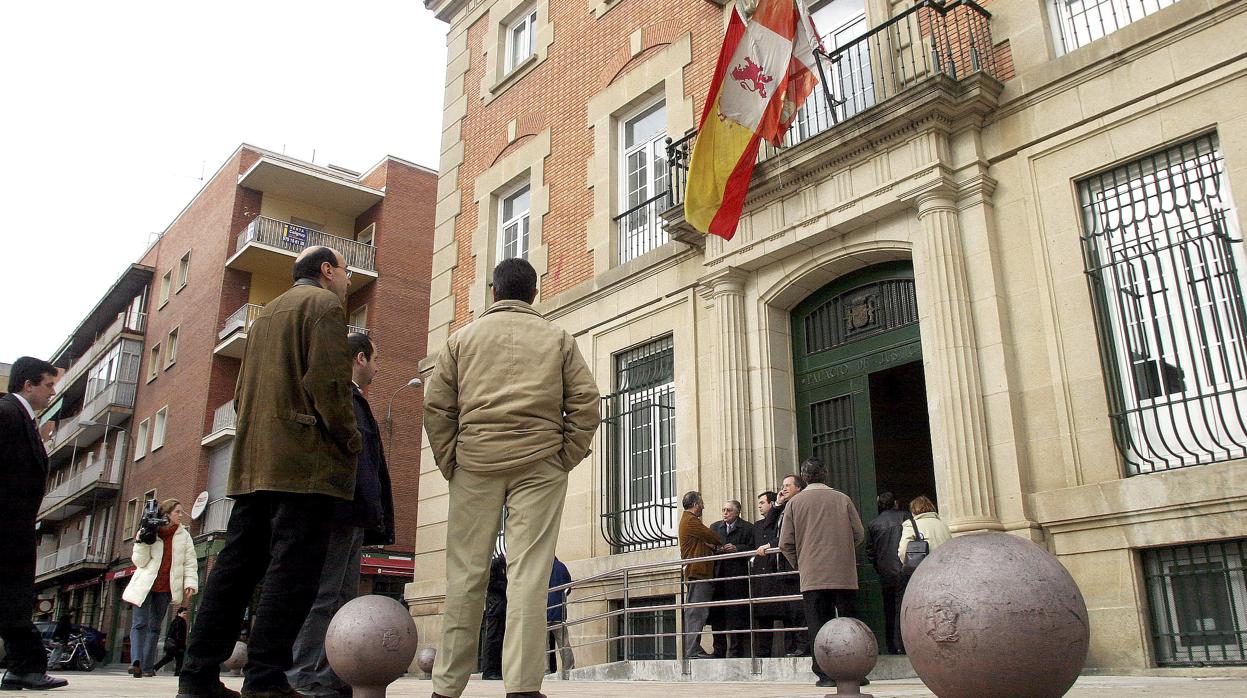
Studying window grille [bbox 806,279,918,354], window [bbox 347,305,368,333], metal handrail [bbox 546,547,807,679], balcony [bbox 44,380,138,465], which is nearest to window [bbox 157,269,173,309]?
balcony [bbox 44,380,138,465]

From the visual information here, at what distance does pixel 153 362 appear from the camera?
117ft

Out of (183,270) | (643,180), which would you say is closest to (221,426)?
(183,270)

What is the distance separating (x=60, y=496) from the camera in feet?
134

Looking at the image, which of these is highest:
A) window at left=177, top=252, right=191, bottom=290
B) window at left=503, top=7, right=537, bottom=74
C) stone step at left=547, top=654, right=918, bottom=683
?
window at left=177, top=252, right=191, bottom=290

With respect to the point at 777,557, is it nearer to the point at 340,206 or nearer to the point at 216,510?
the point at 216,510

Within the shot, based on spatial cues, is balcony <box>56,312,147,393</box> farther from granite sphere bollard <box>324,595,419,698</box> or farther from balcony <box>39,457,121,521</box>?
granite sphere bollard <box>324,595,419,698</box>

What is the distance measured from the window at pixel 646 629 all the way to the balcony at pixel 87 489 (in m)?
31.1

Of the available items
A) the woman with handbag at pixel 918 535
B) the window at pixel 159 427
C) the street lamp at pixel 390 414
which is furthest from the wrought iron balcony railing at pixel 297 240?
the woman with handbag at pixel 918 535

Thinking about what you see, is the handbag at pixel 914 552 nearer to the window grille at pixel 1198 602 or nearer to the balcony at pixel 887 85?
the window grille at pixel 1198 602

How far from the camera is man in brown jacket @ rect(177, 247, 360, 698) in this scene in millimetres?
3801

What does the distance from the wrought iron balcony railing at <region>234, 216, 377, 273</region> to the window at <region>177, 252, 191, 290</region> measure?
532 cm

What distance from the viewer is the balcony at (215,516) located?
2766cm

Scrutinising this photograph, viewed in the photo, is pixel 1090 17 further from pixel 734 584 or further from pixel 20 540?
pixel 20 540

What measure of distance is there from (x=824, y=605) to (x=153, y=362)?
34292 mm
